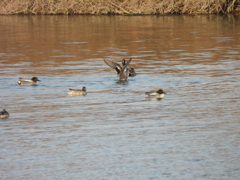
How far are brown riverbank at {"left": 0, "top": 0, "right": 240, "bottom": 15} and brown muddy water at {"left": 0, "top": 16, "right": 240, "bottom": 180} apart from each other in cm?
2199

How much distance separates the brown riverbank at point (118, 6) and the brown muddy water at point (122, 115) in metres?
22.0

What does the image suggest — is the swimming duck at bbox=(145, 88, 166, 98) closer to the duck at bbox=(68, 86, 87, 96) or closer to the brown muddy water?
the brown muddy water

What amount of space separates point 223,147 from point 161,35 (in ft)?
77.6

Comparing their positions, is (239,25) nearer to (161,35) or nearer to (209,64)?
(161,35)

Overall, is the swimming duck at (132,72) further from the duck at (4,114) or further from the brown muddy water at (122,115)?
the duck at (4,114)

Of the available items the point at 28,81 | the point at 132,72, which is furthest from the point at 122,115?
the point at 132,72

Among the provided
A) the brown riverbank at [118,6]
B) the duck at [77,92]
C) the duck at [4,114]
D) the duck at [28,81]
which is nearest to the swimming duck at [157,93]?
the duck at [77,92]

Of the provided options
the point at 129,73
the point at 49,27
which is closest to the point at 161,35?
the point at 49,27

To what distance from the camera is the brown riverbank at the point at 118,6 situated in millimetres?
48812

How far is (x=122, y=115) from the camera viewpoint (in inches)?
497

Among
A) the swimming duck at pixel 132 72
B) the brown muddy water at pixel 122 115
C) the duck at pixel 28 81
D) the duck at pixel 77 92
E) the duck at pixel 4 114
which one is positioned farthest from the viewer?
the swimming duck at pixel 132 72

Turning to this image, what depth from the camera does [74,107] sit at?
45.2ft

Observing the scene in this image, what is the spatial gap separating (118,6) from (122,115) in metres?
39.4

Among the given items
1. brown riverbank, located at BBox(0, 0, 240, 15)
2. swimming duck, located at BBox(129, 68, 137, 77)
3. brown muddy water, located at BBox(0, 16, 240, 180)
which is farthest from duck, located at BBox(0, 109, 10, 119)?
brown riverbank, located at BBox(0, 0, 240, 15)
